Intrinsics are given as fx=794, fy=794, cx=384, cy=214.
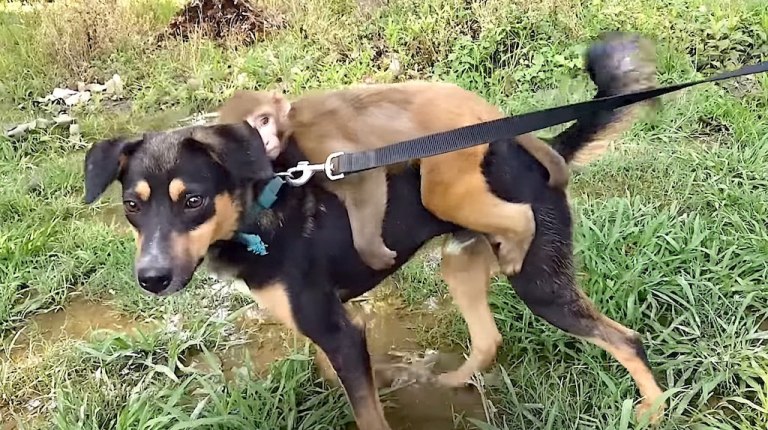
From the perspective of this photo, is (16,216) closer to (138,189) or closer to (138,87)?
(138,87)

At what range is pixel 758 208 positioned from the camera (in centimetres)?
394

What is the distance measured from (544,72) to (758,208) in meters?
2.20

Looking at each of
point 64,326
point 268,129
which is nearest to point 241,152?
point 268,129

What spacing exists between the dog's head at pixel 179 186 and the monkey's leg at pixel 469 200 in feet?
1.85

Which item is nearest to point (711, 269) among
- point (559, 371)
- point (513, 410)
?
point (559, 371)

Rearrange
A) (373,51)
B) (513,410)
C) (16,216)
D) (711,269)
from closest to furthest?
(513,410) → (711,269) → (16,216) → (373,51)

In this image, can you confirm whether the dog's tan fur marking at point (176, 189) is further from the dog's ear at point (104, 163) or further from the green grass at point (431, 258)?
the green grass at point (431, 258)

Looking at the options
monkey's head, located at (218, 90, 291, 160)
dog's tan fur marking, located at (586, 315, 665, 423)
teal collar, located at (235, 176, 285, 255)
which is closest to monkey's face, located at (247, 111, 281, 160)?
monkey's head, located at (218, 90, 291, 160)

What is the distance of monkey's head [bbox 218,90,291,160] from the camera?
2699 millimetres

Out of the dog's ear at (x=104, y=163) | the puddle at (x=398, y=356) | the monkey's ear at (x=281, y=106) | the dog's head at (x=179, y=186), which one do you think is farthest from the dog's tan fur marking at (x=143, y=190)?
the puddle at (x=398, y=356)

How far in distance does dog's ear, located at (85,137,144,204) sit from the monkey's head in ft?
1.15

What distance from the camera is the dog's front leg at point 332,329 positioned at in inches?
106

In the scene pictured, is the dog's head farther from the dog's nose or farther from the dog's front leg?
the dog's front leg

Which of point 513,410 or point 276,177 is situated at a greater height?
point 276,177
